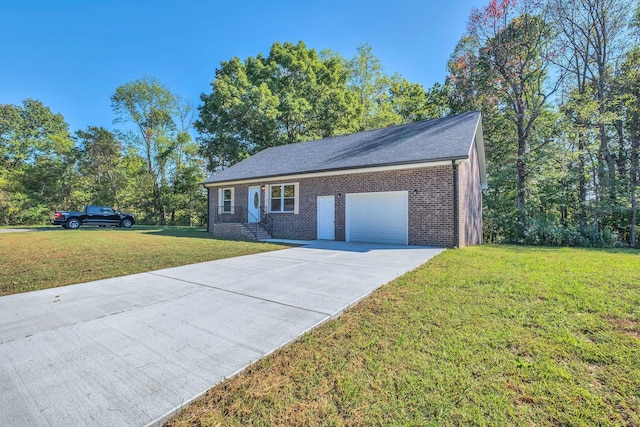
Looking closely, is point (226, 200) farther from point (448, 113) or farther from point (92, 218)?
point (448, 113)

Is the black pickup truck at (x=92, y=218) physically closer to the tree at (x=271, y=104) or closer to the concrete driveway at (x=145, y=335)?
the tree at (x=271, y=104)

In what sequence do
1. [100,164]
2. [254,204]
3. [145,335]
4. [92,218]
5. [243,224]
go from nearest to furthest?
[145,335] → [243,224] → [254,204] → [92,218] → [100,164]

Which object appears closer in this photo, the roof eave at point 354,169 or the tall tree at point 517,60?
the roof eave at point 354,169

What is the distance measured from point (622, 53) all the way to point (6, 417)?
2456 centimetres

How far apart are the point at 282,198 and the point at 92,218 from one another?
14.0 metres

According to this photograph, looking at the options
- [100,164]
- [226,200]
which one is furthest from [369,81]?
[100,164]

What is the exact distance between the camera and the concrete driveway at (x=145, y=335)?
191cm

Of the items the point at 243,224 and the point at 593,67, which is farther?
the point at 593,67

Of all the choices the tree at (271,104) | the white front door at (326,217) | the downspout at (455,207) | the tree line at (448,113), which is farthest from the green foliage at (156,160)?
the downspout at (455,207)

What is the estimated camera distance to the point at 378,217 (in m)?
11.1

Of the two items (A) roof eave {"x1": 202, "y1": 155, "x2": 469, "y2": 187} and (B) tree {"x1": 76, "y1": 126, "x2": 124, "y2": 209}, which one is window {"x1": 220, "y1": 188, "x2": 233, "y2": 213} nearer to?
(A) roof eave {"x1": 202, "y1": 155, "x2": 469, "y2": 187}

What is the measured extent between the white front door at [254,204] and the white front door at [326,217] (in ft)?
12.5

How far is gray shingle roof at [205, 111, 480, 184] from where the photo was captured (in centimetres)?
1012

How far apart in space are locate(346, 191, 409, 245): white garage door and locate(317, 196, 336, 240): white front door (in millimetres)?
740
